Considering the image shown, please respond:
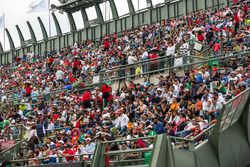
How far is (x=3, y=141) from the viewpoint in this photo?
23.3m

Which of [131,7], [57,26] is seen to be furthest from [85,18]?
[131,7]

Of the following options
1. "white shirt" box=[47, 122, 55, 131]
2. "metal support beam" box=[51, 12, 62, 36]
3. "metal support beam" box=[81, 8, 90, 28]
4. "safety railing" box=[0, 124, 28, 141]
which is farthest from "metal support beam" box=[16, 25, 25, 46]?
"safety railing" box=[0, 124, 28, 141]

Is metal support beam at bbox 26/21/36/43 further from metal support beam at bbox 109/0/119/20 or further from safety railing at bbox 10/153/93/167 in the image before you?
safety railing at bbox 10/153/93/167

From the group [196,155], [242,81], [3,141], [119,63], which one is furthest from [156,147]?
[119,63]

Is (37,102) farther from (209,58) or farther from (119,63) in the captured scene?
(209,58)

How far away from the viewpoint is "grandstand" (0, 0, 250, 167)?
14.2m

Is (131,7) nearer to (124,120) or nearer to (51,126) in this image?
(51,126)

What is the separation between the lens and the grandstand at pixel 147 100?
1425cm

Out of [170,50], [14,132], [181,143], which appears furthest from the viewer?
[170,50]

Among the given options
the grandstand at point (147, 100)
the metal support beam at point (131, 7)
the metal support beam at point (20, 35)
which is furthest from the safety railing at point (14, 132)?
the metal support beam at point (20, 35)

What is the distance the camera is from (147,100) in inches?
859

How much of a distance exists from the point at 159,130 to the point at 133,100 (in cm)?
528

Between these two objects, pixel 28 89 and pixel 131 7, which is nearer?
pixel 28 89

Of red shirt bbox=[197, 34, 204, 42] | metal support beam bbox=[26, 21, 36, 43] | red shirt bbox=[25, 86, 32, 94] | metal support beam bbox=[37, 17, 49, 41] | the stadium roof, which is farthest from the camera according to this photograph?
metal support beam bbox=[26, 21, 36, 43]
